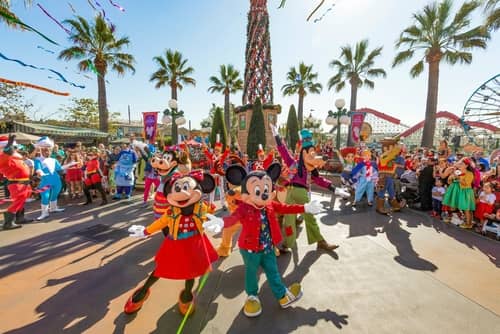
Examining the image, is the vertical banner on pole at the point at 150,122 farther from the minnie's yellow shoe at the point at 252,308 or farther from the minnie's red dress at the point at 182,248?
the minnie's yellow shoe at the point at 252,308

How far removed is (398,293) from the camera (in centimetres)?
258

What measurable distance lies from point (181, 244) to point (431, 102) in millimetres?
16150

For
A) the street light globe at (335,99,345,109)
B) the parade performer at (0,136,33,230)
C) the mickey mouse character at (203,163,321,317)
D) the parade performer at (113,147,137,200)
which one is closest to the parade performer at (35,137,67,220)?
the parade performer at (0,136,33,230)

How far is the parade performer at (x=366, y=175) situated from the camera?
597cm

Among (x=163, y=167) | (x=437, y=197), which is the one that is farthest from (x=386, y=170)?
(x=163, y=167)

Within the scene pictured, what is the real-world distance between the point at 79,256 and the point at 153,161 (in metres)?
1.81

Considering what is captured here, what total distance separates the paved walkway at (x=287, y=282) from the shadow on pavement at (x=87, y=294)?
1 centimetres

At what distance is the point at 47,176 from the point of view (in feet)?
17.5

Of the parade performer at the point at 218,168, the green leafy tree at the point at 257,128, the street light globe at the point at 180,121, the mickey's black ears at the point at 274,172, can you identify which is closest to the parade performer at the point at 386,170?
the parade performer at the point at 218,168

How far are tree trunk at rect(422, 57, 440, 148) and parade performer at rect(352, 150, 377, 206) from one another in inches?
399

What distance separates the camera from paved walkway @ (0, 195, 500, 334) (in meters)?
2.14

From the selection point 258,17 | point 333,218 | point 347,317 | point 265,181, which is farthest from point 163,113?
point 258,17

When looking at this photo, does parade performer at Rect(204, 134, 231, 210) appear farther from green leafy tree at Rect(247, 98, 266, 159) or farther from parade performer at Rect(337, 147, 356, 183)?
green leafy tree at Rect(247, 98, 266, 159)

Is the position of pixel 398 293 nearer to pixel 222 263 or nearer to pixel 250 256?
pixel 250 256
